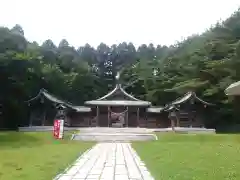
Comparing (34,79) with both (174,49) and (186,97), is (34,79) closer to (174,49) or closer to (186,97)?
(186,97)

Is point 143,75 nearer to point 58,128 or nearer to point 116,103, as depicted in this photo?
point 116,103

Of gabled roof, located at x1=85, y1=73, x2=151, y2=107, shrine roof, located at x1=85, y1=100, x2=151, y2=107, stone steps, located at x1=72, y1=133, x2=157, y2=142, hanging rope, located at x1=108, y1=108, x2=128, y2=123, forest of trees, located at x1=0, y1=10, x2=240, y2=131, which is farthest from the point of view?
hanging rope, located at x1=108, y1=108, x2=128, y2=123

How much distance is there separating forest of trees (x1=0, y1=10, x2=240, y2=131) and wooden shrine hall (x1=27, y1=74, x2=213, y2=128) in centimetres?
188

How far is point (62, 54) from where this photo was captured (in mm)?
58500

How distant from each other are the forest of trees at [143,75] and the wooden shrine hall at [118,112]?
1.88m

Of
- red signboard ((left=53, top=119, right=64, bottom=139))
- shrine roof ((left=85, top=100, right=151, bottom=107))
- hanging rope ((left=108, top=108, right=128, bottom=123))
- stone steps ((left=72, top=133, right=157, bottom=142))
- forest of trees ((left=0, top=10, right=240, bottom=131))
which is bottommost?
stone steps ((left=72, top=133, right=157, bottom=142))

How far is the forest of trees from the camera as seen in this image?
34906mm

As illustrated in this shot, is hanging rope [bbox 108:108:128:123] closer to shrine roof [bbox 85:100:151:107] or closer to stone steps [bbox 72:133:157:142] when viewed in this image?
shrine roof [bbox 85:100:151:107]

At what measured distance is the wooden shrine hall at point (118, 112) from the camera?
128ft

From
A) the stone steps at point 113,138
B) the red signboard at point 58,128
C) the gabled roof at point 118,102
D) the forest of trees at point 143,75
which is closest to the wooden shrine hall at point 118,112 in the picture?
the gabled roof at point 118,102

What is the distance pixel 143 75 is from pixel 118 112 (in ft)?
40.8

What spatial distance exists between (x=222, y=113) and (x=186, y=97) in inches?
198

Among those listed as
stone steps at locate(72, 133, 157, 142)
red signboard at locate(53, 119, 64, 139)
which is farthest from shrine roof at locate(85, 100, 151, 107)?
red signboard at locate(53, 119, 64, 139)

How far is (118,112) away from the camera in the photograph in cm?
4303
